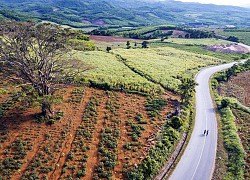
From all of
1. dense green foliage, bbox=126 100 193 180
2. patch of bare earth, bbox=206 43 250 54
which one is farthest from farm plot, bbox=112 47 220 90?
patch of bare earth, bbox=206 43 250 54

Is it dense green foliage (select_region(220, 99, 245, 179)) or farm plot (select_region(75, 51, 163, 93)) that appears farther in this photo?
farm plot (select_region(75, 51, 163, 93))

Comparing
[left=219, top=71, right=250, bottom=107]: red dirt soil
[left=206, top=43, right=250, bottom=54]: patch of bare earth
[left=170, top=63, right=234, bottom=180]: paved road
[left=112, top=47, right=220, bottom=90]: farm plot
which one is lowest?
[left=170, top=63, right=234, bottom=180]: paved road

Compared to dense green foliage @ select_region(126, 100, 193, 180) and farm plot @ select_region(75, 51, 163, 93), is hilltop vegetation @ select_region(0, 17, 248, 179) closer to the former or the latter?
dense green foliage @ select_region(126, 100, 193, 180)

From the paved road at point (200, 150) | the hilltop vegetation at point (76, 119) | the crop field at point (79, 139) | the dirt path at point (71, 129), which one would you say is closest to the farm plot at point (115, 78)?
the hilltop vegetation at point (76, 119)

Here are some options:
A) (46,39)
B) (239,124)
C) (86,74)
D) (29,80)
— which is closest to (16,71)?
(29,80)

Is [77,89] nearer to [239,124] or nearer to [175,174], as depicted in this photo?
[175,174]

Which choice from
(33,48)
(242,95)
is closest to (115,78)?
(33,48)
